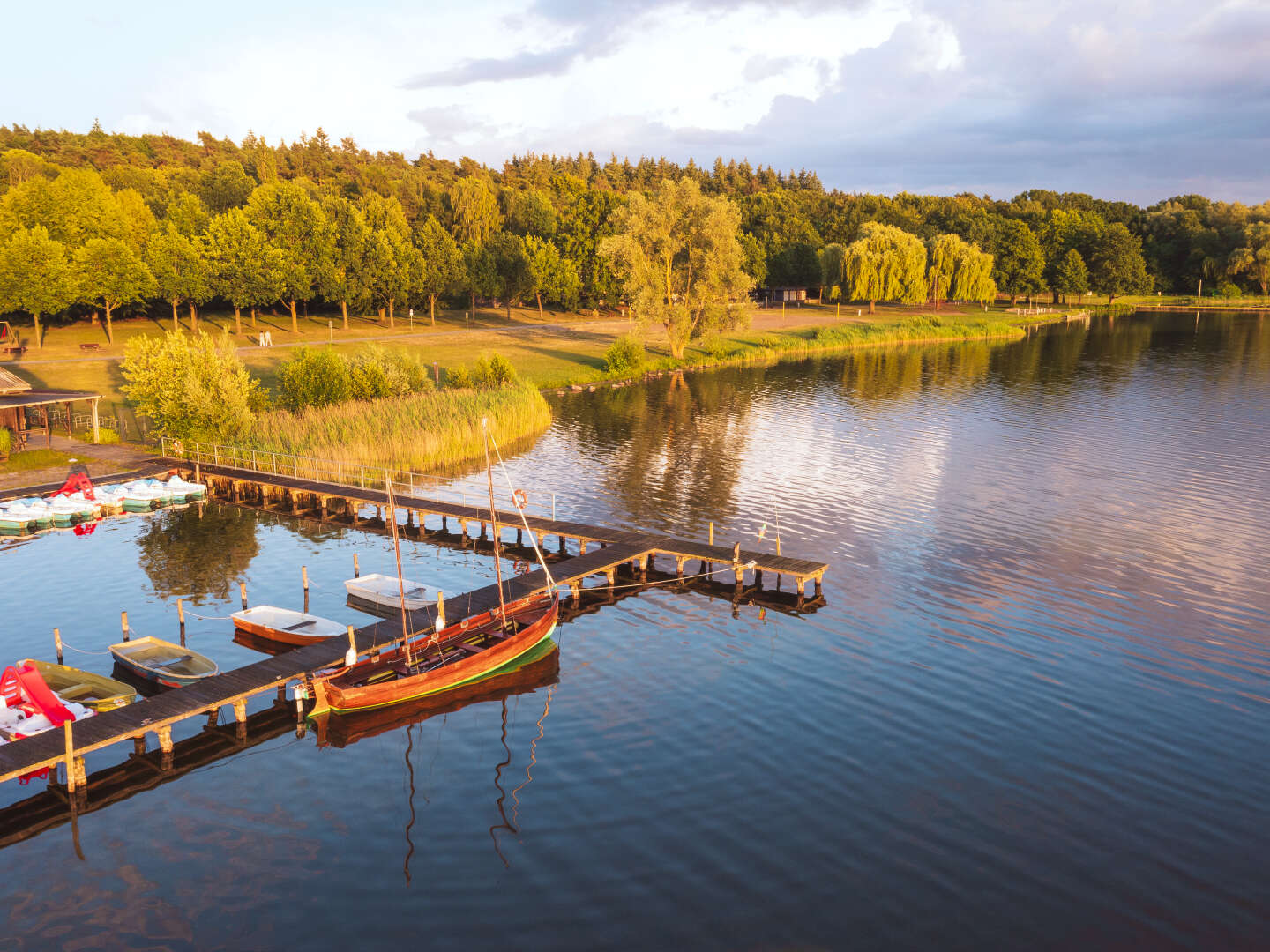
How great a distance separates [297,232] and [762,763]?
10651 cm

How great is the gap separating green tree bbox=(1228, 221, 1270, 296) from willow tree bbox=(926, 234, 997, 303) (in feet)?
228

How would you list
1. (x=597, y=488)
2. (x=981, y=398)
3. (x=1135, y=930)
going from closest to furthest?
(x=1135, y=930)
(x=597, y=488)
(x=981, y=398)

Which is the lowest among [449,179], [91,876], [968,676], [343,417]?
→ [91,876]

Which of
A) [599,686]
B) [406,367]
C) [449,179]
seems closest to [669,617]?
[599,686]

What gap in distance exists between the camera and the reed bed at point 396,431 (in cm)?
5719

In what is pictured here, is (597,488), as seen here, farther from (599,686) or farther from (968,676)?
(968,676)

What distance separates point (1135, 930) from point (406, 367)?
223 feet

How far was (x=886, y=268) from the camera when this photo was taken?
14950cm

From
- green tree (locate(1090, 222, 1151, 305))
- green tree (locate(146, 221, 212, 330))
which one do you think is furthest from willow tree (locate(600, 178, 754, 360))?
green tree (locate(1090, 222, 1151, 305))

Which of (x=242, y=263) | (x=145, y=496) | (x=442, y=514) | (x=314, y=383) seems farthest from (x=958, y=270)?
(x=145, y=496)

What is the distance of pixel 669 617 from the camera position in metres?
34.6

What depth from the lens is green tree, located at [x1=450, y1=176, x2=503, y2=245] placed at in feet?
464

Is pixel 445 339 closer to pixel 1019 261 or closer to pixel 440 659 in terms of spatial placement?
pixel 440 659

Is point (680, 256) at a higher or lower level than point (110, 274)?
higher
